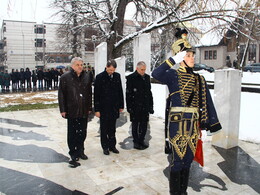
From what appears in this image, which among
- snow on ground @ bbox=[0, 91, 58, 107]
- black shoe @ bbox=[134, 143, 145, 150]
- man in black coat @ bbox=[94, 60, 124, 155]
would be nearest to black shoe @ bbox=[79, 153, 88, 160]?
man in black coat @ bbox=[94, 60, 124, 155]

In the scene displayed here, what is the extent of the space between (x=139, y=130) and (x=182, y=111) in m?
2.56

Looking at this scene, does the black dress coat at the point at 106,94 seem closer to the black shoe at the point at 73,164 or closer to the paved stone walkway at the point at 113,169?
the paved stone walkway at the point at 113,169

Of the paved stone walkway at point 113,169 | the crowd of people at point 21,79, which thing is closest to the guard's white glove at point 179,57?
the paved stone walkway at point 113,169

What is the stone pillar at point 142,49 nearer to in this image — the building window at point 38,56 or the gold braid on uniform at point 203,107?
the gold braid on uniform at point 203,107

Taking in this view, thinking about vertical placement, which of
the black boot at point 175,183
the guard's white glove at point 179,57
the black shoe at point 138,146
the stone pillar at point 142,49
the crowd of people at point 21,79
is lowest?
the black shoe at point 138,146

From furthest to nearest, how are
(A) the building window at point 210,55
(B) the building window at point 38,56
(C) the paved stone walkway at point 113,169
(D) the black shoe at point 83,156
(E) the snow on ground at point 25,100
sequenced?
(B) the building window at point 38,56 → (A) the building window at point 210,55 → (E) the snow on ground at point 25,100 → (D) the black shoe at point 83,156 → (C) the paved stone walkway at point 113,169

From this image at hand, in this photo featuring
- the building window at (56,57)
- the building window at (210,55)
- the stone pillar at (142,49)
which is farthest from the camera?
the building window at (56,57)

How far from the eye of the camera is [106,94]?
16.4ft

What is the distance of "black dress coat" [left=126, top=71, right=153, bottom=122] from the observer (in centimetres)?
538

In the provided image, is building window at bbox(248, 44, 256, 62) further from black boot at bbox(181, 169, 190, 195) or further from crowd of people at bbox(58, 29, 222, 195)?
black boot at bbox(181, 169, 190, 195)

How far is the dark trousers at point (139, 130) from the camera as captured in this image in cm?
552

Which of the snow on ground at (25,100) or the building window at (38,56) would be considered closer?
the snow on ground at (25,100)

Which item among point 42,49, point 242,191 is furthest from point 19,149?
point 42,49

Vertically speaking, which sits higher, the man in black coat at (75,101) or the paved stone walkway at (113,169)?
the man in black coat at (75,101)
